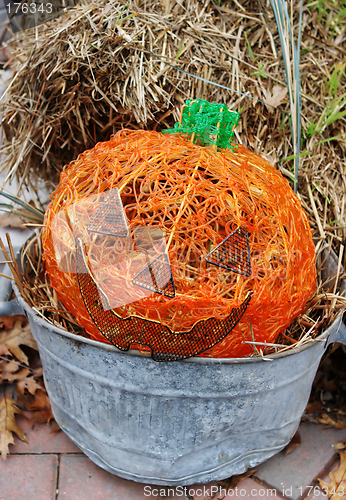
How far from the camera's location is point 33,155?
1635 mm

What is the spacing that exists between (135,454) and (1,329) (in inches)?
32.0

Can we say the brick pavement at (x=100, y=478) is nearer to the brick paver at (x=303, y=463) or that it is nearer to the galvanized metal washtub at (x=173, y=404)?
the brick paver at (x=303, y=463)

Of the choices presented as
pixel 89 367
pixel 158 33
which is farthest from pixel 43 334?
pixel 158 33

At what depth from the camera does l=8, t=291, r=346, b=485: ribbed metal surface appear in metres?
1.03

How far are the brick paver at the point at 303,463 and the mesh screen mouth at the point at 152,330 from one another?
2.42 ft

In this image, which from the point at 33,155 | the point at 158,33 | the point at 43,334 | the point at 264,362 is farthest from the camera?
the point at 33,155

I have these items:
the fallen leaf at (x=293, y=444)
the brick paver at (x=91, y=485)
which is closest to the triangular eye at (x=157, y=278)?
the brick paver at (x=91, y=485)

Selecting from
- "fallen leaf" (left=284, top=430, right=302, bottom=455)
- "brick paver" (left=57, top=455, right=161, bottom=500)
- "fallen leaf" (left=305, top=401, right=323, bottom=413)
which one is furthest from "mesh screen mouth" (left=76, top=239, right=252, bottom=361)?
"fallen leaf" (left=305, top=401, right=323, bottom=413)

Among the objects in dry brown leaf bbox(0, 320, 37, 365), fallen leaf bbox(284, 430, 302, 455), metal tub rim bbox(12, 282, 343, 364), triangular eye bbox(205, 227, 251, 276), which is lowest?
fallen leaf bbox(284, 430, 302, 455)

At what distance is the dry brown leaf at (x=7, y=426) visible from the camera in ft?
4.47

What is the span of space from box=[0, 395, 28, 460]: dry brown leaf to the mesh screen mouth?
0.72m

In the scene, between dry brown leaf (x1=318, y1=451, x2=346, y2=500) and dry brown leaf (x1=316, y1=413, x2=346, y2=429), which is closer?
dry brown leaf (x1=318, y1=451, x2=346, y2=500)

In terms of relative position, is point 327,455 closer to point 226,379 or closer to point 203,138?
point 226,379

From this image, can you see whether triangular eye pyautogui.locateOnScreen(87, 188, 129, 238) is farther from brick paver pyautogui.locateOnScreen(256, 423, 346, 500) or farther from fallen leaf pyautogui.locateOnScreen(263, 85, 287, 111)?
brick paver pyautogui.locateOnScreen(256, 423, 346, 500)
